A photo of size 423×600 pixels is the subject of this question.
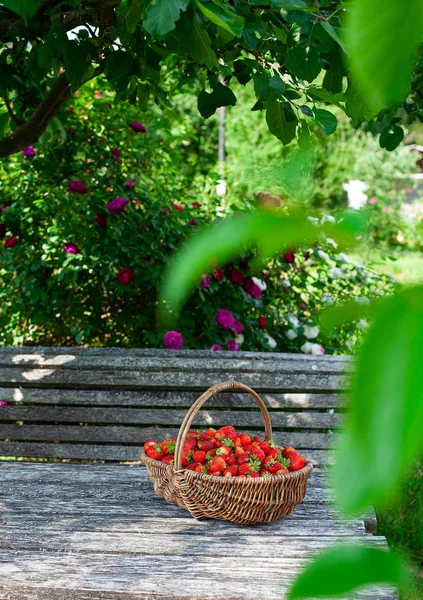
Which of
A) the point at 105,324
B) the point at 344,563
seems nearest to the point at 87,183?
the point at 105,324

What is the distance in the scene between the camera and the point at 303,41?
139cm

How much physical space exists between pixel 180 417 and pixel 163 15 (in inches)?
85.1

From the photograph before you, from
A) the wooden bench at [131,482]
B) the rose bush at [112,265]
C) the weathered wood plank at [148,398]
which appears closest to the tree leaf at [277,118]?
the wooden bench at [131,482]

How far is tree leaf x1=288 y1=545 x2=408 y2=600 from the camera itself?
19 cm

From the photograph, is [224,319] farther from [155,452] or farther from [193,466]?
[193,466]

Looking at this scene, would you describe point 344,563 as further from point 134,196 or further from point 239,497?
point 134,196

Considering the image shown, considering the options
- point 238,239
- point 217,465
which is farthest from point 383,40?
point 217,465

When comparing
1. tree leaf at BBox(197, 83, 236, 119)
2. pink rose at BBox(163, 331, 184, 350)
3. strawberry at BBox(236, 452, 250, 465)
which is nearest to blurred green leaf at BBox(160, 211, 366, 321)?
tree leaf at BBox(197, 83, 236, 119)

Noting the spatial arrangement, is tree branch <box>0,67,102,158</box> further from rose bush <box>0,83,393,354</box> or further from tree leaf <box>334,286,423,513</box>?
tree leaf <box>334,286,423,513</box>

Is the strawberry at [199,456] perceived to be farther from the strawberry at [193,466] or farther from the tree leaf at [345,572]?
the tree leaf at [345,572]

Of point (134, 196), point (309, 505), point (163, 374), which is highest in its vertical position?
point (134, 196)

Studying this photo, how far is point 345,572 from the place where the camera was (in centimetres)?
19

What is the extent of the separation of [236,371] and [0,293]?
4.57ft

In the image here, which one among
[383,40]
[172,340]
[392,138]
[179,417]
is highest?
[392,138]
